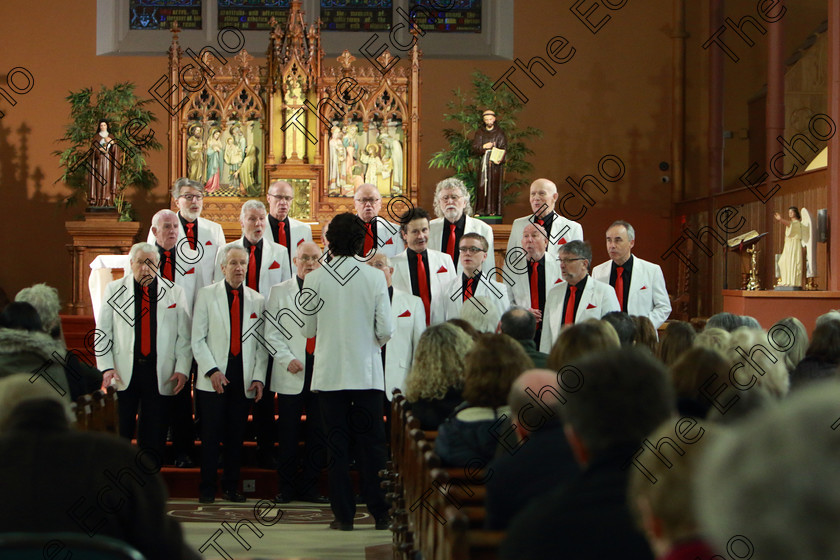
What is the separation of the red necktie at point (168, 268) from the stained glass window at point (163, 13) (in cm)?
688

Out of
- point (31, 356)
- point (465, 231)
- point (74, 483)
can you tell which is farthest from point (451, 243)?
point (74, 483)

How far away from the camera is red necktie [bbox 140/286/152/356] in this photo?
624cm

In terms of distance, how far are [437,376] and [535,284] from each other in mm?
2900

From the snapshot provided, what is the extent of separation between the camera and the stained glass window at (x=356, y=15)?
516 inches

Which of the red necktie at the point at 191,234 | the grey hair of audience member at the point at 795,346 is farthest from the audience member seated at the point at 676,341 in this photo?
the red necktie at the point at 191,234

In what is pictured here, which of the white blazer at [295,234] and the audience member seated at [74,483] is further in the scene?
the white blazer at [295,234]

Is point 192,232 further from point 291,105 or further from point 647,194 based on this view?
point 647,194

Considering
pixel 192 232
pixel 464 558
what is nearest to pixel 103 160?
pixel 192 232

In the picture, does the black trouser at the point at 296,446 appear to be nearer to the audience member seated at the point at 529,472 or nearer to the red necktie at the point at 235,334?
the red necktie at the point at 235,334

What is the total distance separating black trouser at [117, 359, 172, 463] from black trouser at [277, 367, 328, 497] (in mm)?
Result: 725

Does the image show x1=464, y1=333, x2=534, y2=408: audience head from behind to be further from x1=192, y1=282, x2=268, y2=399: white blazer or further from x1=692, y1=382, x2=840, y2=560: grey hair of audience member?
x1=192, y1=282, x2=268, y2=399: white blazer

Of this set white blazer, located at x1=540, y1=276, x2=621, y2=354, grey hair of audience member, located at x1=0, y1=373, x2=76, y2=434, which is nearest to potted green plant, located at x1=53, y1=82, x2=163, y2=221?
white blazer, located at x1=540, y1=276, x2=621, y2=354

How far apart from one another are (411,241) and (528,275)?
3.22ft

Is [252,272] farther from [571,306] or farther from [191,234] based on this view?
[571,306]
